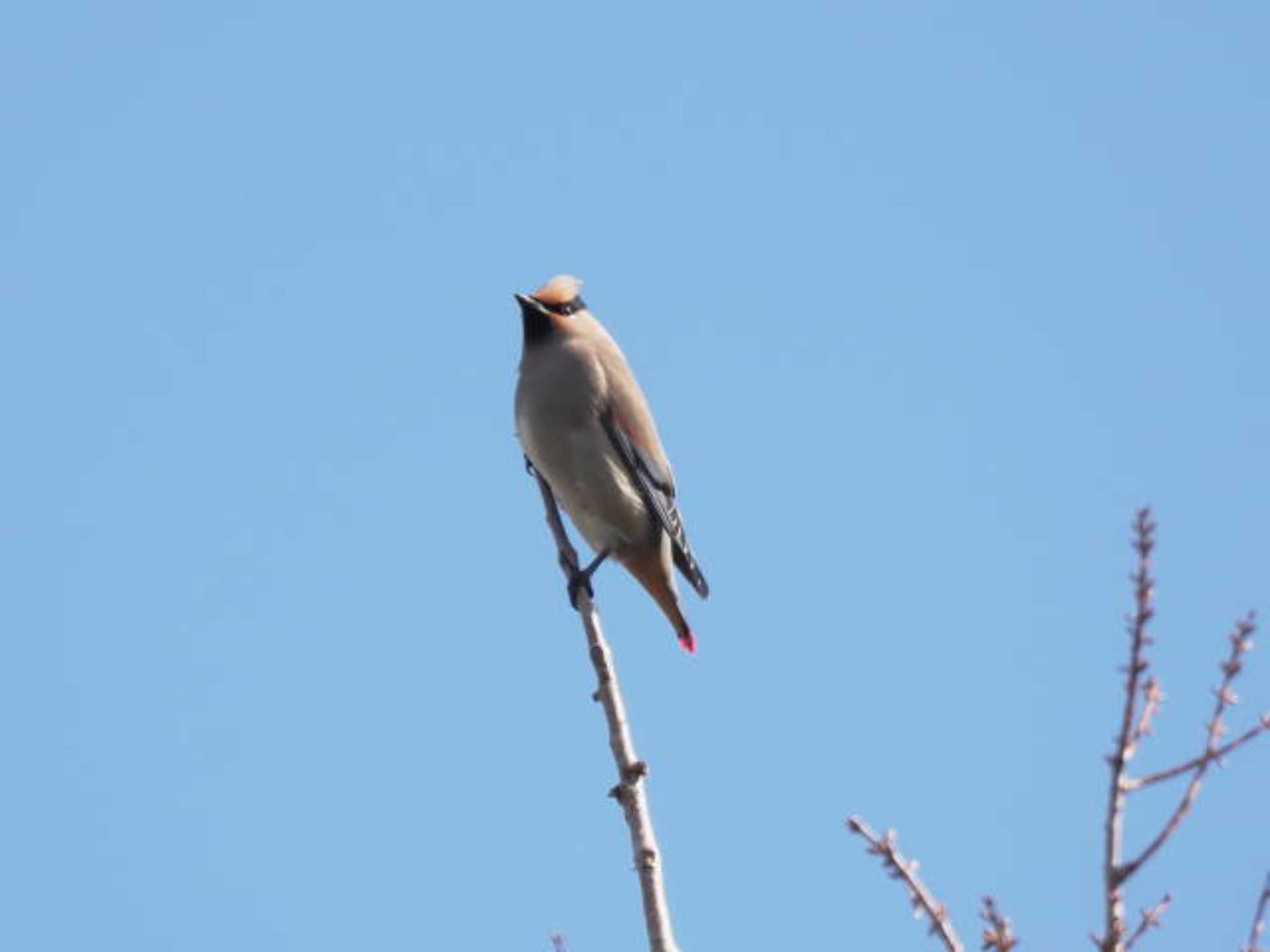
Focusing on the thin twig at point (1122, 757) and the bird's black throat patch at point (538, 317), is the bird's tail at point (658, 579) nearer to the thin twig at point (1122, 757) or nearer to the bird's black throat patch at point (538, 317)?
the bird's black throat patch at point (538, 317)

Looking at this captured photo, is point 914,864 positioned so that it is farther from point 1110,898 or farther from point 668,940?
point 668,940

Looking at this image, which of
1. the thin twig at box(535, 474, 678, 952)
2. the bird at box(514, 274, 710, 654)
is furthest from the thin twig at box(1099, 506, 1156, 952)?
the bird at box(514, 274, 710, 654)

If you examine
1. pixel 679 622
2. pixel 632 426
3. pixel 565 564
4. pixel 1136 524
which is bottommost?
pixel 1136 524

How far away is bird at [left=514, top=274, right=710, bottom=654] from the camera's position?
4941 millimetres

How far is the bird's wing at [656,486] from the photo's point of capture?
4992 mm

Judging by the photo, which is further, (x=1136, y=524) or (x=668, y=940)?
(x=668, y=940)

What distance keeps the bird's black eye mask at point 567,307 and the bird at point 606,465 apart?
0.18 meters

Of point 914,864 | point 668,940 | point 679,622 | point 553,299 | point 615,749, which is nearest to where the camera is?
point 914,864

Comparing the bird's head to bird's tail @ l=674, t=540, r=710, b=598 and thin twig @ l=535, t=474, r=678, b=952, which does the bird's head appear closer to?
bird's tail @ l=674, t=540, r=710, b=598

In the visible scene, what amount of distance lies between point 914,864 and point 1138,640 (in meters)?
0.27

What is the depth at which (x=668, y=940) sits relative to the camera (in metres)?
2.12

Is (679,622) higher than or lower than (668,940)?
higher

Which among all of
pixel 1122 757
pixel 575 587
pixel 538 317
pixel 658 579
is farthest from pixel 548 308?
pixel 1122 757

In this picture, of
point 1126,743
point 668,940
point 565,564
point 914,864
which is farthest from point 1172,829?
point 565,564
